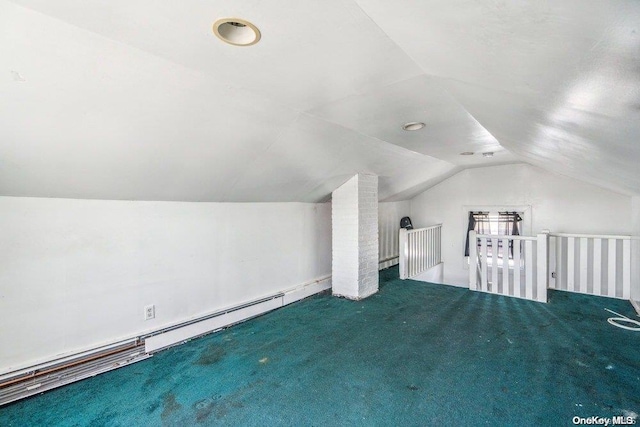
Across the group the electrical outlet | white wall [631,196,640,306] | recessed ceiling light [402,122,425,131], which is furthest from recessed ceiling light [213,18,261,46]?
white wall [631,196,640,306]

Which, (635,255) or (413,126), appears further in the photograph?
(635,255)

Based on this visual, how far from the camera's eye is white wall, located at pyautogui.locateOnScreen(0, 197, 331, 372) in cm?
208

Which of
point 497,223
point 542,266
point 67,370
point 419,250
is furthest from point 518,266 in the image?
point 67,370

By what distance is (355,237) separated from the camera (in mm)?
4000

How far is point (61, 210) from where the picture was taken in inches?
88.0

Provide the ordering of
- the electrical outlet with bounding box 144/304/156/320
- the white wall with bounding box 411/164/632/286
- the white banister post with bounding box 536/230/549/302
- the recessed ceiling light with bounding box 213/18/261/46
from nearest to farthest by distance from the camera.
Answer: the recessed ceiling light with bounding box 213/18/261/46
the electrical outlet with bounding box 144/304/156/320
the white banister post with bounding box 536/230/549/302
the white wall with bounding box 411/164/632/286

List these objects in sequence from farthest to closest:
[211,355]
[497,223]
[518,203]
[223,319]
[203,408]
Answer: [497,223]
[518,203]
[223,319]
[211,355]
[203,408]

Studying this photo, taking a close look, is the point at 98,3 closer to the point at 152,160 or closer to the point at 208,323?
the point at 152,160

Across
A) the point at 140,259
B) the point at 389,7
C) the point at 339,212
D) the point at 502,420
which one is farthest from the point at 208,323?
the point at 389,7

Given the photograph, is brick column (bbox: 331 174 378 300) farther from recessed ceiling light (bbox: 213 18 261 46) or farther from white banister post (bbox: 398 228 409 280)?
recessed ceiling light (bbox: 213 18 261 46)

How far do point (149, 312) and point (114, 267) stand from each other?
51cm

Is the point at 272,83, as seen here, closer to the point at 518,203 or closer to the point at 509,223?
the point at 518,203

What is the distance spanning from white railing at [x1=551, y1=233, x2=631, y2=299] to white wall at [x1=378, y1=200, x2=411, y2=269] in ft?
8.44

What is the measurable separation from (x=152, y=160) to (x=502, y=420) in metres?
2.91
